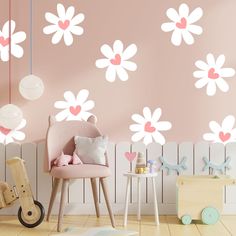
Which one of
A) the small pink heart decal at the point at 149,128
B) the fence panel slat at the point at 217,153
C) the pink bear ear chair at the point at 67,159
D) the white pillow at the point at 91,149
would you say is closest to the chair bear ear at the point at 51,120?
the pink bear ear chair at the point at 67,159

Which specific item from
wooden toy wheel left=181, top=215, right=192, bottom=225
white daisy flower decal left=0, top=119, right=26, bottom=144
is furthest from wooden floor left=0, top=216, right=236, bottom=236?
white daisy flower decal left=0, top=119, right=26, bottom=144

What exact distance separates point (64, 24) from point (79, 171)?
4.23 feet

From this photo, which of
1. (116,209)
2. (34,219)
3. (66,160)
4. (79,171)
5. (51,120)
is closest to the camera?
(79,171)

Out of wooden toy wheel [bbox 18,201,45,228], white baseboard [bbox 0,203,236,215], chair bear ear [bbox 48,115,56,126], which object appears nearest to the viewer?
wooden toy wheel [bbox 18,201,45,228]

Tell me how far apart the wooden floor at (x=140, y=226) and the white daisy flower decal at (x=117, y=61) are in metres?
1.08

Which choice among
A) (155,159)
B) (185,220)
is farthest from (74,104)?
(185,220)

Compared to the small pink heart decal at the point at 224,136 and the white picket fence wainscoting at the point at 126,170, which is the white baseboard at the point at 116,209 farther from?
the small pink heart decal at the point at 224,136

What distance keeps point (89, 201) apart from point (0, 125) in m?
0.89

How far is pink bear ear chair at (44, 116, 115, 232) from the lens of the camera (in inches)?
140

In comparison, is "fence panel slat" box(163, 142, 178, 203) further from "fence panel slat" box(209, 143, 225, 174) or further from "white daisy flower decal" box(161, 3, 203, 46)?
"white daisy flower decal" box(161, 3, 203, 46)

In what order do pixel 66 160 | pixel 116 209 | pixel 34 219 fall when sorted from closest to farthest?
pixel 34 219, pixel 66 160, pixel 116 209

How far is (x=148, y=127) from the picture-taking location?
4250 mm

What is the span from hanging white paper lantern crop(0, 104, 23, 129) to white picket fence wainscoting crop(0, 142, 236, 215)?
230mm

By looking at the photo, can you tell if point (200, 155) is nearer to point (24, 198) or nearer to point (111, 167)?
point (111, 167)
